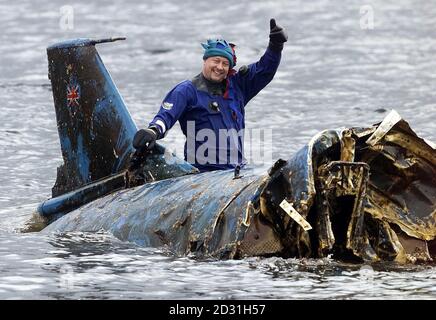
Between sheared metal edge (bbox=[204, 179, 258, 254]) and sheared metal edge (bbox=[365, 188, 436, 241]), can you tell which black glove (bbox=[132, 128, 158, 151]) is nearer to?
sheared metal edge (bbox=[204, 179, 258, 254])

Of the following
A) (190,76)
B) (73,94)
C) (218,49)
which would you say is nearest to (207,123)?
(218,49)

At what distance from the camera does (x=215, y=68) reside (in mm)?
12102

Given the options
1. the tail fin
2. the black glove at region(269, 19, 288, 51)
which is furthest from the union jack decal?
the black glove at region(269, 19, 288, 51)

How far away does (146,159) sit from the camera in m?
12.0

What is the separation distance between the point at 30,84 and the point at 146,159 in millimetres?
12565

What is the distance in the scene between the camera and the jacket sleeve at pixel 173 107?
11694mm

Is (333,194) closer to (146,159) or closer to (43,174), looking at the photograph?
(146,159)

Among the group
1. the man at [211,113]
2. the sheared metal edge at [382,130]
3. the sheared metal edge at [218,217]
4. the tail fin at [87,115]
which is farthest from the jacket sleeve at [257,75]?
the sheared metal edge at [382,130]

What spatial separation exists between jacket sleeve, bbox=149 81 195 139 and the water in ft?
3.42

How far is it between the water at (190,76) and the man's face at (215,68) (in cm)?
172

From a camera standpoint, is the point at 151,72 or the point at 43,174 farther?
the point at 151,72
